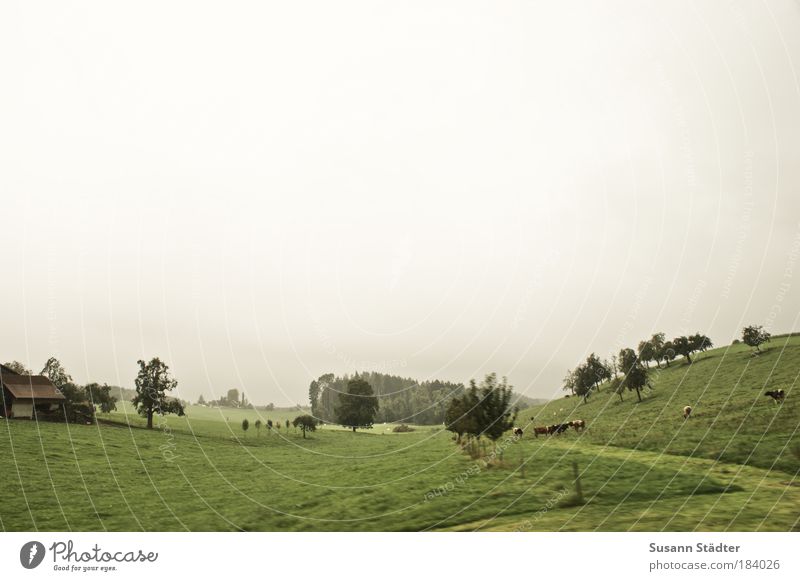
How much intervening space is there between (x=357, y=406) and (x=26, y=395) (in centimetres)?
953

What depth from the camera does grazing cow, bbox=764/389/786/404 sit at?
46.0ft

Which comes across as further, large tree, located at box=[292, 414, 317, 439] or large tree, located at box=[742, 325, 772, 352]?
large tree, located at box=[742, 325, 772, 352]

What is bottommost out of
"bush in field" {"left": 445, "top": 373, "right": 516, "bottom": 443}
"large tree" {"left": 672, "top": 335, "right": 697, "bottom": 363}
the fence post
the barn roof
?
the fence post

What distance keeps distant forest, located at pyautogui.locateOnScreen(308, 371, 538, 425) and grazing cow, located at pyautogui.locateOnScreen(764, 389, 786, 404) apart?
7.83 meters

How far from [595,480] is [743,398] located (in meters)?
9.28

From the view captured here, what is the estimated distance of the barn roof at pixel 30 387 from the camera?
1262cm

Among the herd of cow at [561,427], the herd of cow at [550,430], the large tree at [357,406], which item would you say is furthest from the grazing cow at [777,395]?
the large tree at [357,406]

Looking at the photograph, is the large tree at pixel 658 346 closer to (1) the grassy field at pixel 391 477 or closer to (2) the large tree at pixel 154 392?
(1) the grassy field at pixel 391 477

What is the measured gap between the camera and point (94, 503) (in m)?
9.76

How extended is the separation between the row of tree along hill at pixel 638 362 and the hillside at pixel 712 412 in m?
0.35

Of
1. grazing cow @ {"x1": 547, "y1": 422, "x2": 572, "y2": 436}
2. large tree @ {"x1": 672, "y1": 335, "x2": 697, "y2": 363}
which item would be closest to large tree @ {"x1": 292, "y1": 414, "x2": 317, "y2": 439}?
grazing cow @ {"x1": 547, "y1": 422, "x2": 572, "y2": 436}
